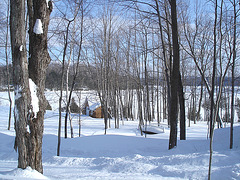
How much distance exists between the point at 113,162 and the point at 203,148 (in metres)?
3.16

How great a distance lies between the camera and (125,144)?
6980 mm

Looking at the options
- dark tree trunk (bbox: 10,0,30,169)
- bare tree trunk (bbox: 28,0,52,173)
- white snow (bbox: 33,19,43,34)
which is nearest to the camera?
dark tree trunk (bbox: 10,0,30,169)

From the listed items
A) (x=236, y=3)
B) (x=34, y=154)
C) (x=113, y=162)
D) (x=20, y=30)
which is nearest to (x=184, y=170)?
(x=113, y=162)

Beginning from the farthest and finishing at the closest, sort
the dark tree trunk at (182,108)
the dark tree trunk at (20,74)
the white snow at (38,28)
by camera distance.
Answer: the dark tree trunk at (182,108), the white snow at (38,28), the dark tree trunk at (20,74)

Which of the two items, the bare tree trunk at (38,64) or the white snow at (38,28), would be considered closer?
the bare tree trunk at (38,64)

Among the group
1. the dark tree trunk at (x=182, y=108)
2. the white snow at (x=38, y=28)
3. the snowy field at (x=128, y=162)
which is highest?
the white snow at (x=38, y=28)

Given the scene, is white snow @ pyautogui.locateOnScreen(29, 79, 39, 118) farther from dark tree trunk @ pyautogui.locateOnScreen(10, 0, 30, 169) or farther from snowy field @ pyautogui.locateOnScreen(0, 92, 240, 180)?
snowy field @ pyautogui.locateOnScreen(0, 92, 240, 180)

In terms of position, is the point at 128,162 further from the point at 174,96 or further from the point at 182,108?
the point at 182,108

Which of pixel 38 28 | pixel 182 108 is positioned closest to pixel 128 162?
pixel 38 28

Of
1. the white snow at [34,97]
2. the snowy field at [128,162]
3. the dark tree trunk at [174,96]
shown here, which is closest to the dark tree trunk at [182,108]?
the snowy field at [128,162]

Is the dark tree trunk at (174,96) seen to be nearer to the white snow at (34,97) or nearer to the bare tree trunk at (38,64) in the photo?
the bare tree trunk at (38,64)

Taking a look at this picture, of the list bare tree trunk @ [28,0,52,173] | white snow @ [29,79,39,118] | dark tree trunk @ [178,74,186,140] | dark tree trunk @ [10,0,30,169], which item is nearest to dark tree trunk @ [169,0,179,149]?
dark tree trunk @ [178,74,186,140]

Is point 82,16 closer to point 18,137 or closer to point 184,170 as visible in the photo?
point 18,137

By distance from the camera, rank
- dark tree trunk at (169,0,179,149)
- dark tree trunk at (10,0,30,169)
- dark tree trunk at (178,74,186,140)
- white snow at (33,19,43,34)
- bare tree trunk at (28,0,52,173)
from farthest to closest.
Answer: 1. dark tree trunk at (178,74,186,140)
2. dark tree trunk at (169,0,179,149)
3. white snow at (33,19,43,34)
4. bare tree trunk at (28,0,52,173)
5. dark tree trunk at (10,0,30,169)
